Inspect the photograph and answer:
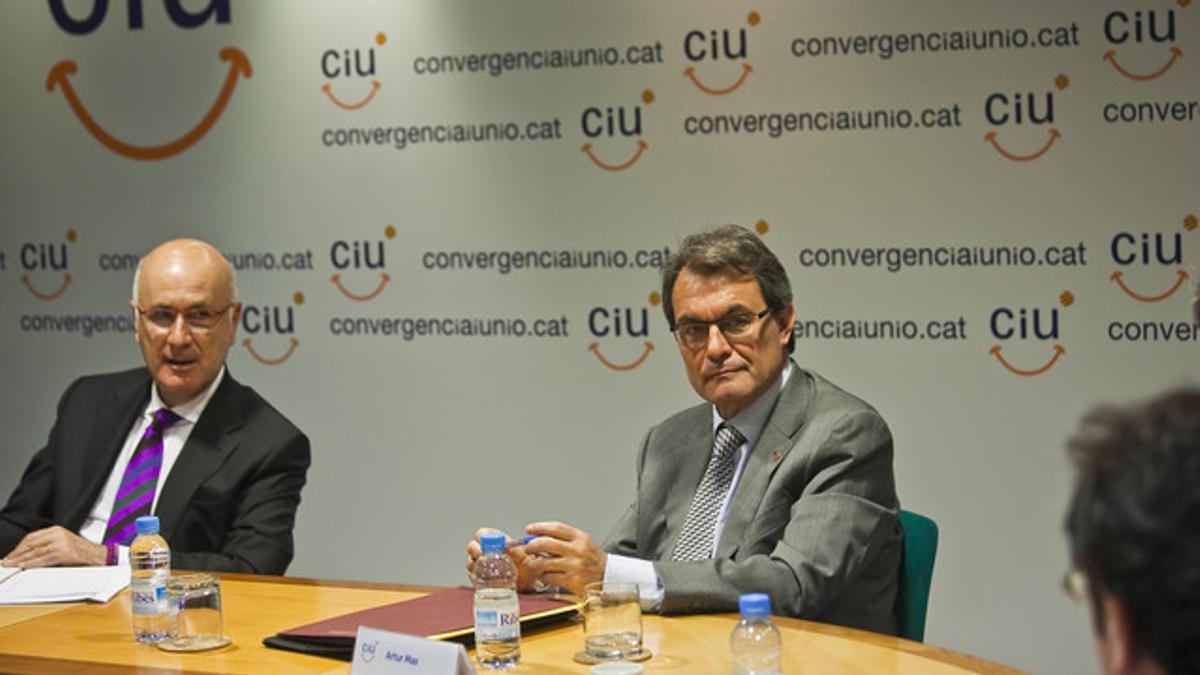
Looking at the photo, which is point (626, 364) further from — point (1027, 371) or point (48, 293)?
point (48, 293)

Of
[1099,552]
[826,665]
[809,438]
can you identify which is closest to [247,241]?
[809,438]

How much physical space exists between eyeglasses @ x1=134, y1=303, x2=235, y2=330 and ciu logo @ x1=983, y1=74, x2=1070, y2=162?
251 centimetres

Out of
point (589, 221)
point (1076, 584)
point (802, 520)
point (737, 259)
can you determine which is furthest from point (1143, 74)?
point (1076, 584)

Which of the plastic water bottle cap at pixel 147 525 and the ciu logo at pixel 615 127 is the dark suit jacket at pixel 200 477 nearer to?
the plastic water bottle cap at pixel 147 525

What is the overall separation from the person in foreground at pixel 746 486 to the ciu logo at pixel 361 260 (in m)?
2.33

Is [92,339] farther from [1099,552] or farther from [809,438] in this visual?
[1099,552]

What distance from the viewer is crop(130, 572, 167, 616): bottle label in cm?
300

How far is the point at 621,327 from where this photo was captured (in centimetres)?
555

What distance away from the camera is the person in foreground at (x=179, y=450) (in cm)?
396

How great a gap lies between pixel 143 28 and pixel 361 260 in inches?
51.4

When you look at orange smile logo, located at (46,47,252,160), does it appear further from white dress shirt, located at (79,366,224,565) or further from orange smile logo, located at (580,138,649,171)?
white dress shirt, located at (79,366,224,565)

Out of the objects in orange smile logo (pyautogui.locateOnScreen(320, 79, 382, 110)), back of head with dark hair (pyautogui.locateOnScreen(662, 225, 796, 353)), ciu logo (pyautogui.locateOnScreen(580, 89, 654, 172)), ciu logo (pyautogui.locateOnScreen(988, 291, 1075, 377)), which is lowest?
ciu logo (pyautogui.locateOnScreen(988, 291, 1075, 377))

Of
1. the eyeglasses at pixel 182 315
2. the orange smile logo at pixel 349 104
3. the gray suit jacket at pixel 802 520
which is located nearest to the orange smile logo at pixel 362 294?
the orange smile logo at pixel 349 104

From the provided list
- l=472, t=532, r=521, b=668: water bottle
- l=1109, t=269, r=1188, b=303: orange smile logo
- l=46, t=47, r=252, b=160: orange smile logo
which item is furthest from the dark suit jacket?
l=1109, t=269, r=1188, b=303: orange smile logo
